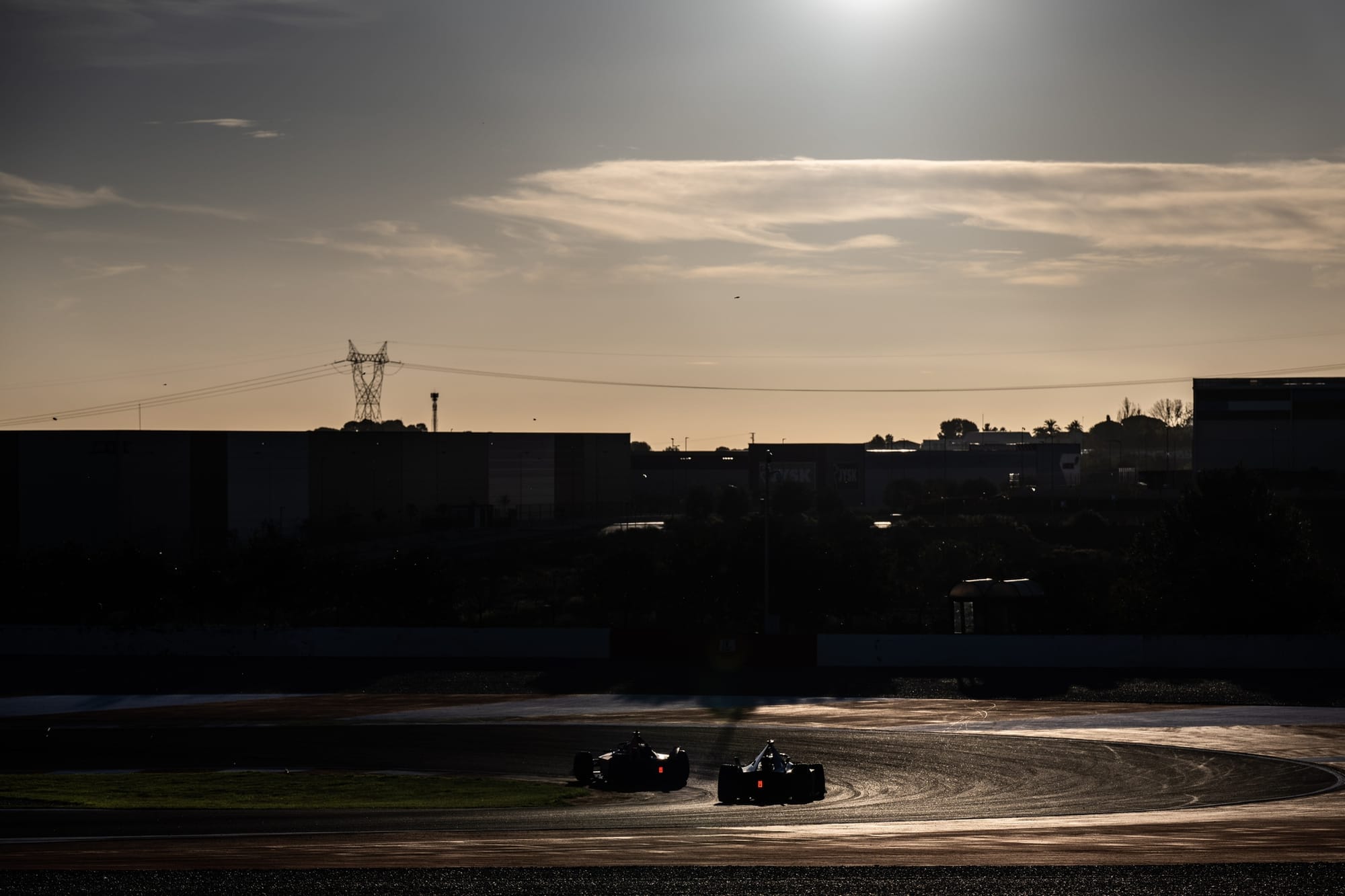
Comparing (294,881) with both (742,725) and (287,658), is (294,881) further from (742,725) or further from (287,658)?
(287,658)

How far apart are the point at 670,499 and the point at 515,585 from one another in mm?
76715

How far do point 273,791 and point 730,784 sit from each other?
10.1 meters

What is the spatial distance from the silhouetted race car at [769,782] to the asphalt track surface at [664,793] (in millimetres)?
460

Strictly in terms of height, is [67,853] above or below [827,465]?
below

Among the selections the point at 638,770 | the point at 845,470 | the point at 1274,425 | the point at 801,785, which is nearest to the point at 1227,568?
the point at 801,785

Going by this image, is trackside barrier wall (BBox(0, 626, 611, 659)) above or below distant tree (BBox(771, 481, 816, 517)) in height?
below

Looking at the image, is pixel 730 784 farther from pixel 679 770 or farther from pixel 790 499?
pixel 790 499

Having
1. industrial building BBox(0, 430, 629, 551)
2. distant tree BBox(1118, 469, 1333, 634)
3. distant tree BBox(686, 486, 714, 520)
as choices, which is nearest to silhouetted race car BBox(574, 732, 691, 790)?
distant tree BBox(1118, 469, 1333, 634)

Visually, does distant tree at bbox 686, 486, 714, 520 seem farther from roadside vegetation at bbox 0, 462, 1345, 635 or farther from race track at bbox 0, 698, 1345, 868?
race track at bbox 0, 698, 1345, 868

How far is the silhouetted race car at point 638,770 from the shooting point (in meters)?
28.8

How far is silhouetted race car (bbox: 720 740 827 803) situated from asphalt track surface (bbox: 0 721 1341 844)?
46 centimetres

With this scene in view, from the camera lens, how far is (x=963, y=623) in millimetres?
52469

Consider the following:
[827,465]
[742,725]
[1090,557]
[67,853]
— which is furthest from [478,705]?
[827,465]

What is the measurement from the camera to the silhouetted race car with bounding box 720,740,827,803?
26.7 metres
